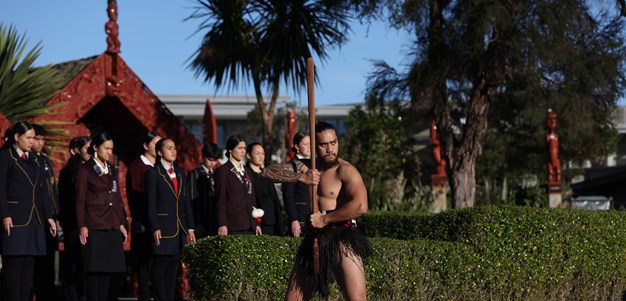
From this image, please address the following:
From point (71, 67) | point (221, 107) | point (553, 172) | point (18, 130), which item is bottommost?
point (18, 130)

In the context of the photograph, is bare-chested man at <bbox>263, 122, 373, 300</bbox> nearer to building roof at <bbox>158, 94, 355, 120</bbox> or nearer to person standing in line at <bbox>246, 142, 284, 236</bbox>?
person standing in line at <bbox>246, 142, 284, 236</bbox>

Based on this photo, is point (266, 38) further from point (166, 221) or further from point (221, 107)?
point (221, 107)

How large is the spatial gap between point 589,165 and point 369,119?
85.5ft

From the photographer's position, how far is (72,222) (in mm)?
10867

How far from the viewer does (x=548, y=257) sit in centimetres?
1044

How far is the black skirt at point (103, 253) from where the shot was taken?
32.6 feet

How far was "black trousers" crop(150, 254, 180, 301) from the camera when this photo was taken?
10578mm

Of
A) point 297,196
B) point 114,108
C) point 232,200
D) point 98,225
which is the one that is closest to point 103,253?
point 98,225

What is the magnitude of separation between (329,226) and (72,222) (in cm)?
455

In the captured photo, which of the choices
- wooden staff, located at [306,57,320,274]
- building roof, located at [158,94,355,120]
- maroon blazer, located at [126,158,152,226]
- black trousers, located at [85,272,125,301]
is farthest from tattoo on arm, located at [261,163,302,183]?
building roof, located at [158,94,355,120]

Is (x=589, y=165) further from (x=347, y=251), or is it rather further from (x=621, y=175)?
(x=347, y=251)

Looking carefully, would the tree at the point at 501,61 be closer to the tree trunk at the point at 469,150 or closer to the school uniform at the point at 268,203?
the tree trunk at the point at 469,150

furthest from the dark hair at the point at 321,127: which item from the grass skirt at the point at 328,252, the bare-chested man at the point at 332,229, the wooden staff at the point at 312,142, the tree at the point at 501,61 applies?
the tree at the point at 501,61

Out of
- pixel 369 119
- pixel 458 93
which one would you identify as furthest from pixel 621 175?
pixel 458 93
